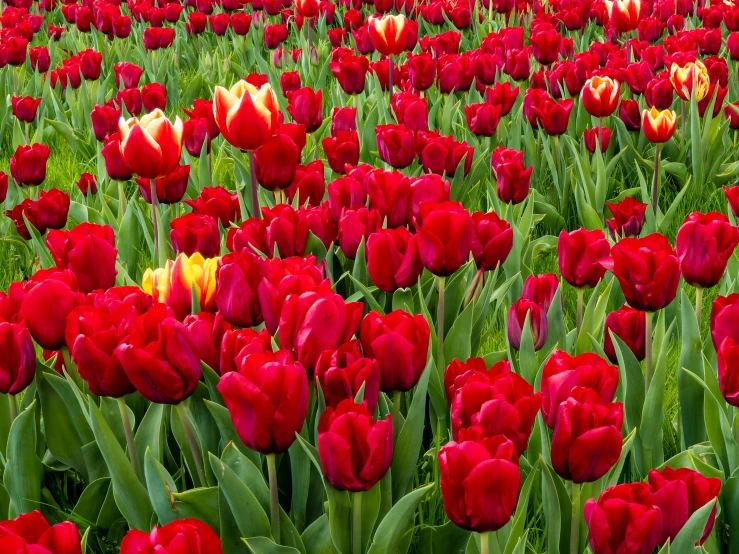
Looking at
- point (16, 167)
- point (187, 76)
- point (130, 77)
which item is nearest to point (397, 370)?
point (16, 167)

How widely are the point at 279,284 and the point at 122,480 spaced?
0.40 meters

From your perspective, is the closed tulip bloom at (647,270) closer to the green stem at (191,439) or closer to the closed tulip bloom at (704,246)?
the closed tulip bloom at (704,246)

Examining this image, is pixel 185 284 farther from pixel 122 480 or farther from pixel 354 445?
pixel 354 445

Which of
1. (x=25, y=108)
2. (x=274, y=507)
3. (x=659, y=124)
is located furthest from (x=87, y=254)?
(x=25, y=108)

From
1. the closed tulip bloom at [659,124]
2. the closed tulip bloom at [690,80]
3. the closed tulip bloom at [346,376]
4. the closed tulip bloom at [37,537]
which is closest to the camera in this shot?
the closed tulip bloom at [37,537]

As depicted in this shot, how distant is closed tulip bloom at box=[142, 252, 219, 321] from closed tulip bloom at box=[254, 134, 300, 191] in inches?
Result: 26.7

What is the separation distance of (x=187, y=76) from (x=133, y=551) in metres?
4.97

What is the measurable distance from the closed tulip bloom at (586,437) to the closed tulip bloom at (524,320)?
0.58 m

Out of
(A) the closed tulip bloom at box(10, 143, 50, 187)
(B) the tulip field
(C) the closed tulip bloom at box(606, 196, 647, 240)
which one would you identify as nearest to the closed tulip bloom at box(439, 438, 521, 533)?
(B) the tulip field

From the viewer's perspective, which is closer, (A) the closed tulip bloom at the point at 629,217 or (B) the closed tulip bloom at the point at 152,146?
(B) the closed tulip bloom at the point at 152,146

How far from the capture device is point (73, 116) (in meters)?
4.27

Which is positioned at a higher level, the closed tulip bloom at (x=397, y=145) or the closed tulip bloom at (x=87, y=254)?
the closed tulip bloom at (x=87, y=254)

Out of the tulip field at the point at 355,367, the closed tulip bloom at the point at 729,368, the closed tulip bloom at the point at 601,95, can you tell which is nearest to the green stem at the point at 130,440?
the tulip field at the point at 355,367

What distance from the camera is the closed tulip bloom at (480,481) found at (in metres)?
1.04
